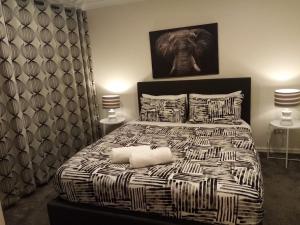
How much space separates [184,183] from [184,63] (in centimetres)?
227

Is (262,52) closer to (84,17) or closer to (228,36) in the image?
(228,36)

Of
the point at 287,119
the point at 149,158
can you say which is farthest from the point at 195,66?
the point at 149,158

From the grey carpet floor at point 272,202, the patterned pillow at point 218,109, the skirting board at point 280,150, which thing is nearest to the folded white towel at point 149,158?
the grey carpet floor at point 272,202

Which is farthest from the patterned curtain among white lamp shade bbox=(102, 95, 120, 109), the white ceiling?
white lamp shade bbox=(102, 95, 120, 109)

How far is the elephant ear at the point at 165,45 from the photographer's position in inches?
143

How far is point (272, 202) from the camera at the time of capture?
7.82 ft

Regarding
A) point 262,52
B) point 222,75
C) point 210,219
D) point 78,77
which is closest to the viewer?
point 210,219

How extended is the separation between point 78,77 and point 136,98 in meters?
0.96

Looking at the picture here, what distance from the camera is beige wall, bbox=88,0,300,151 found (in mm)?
3195

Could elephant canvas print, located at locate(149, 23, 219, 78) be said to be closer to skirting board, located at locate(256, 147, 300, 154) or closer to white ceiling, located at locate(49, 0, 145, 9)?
white ceiling, located at locate(49, 0, 145, 9)

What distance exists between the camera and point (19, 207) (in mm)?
2613

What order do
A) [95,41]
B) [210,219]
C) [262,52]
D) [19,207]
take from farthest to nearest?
[95,41]
[262,52]
[19,207]
[210,219]

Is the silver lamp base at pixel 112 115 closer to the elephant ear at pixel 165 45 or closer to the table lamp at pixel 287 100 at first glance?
the elephant ear at pixel 165 45

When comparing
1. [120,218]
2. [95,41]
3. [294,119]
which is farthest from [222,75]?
[120,218]
